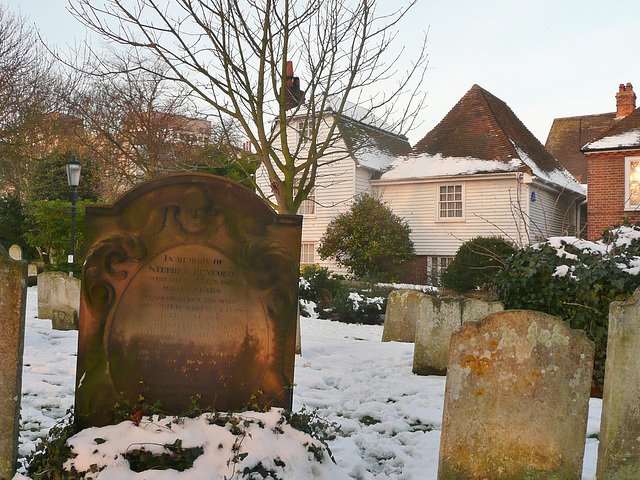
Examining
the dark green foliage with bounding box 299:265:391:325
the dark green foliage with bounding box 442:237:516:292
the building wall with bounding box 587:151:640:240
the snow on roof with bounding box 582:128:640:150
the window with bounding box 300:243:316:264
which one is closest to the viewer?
the dark green foliage with bounding box 299:265:391:325

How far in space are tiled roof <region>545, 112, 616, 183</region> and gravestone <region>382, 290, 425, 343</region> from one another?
24.3 m

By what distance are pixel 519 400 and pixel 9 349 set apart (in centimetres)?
317

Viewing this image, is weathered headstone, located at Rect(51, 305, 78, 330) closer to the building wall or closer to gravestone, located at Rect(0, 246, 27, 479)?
gravestone, located at Rect(0, 246, 27, 479)

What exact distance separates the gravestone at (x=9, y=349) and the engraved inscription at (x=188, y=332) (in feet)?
2.01

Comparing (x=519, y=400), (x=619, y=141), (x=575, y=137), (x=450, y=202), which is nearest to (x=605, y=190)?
(x=619, y=141)

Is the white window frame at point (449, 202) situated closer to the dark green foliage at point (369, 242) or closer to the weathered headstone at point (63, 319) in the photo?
the dark green foliage at point (369, 242)

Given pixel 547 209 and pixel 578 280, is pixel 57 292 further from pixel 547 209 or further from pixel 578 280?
pixel 547 209

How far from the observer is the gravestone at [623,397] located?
11.1 feet

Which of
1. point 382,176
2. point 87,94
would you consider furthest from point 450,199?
point 87,94

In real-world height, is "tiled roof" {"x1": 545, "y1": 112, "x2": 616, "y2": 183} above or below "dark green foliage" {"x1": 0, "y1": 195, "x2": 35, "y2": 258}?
above

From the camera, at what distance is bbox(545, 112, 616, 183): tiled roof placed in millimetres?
31484

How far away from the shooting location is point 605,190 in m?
19.8

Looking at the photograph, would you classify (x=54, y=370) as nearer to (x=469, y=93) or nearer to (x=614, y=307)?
(x=614, y=307)

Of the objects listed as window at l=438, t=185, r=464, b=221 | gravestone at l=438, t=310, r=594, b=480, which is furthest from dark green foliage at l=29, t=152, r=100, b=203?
gravestone at l=438, t=310, r=594, b=480
